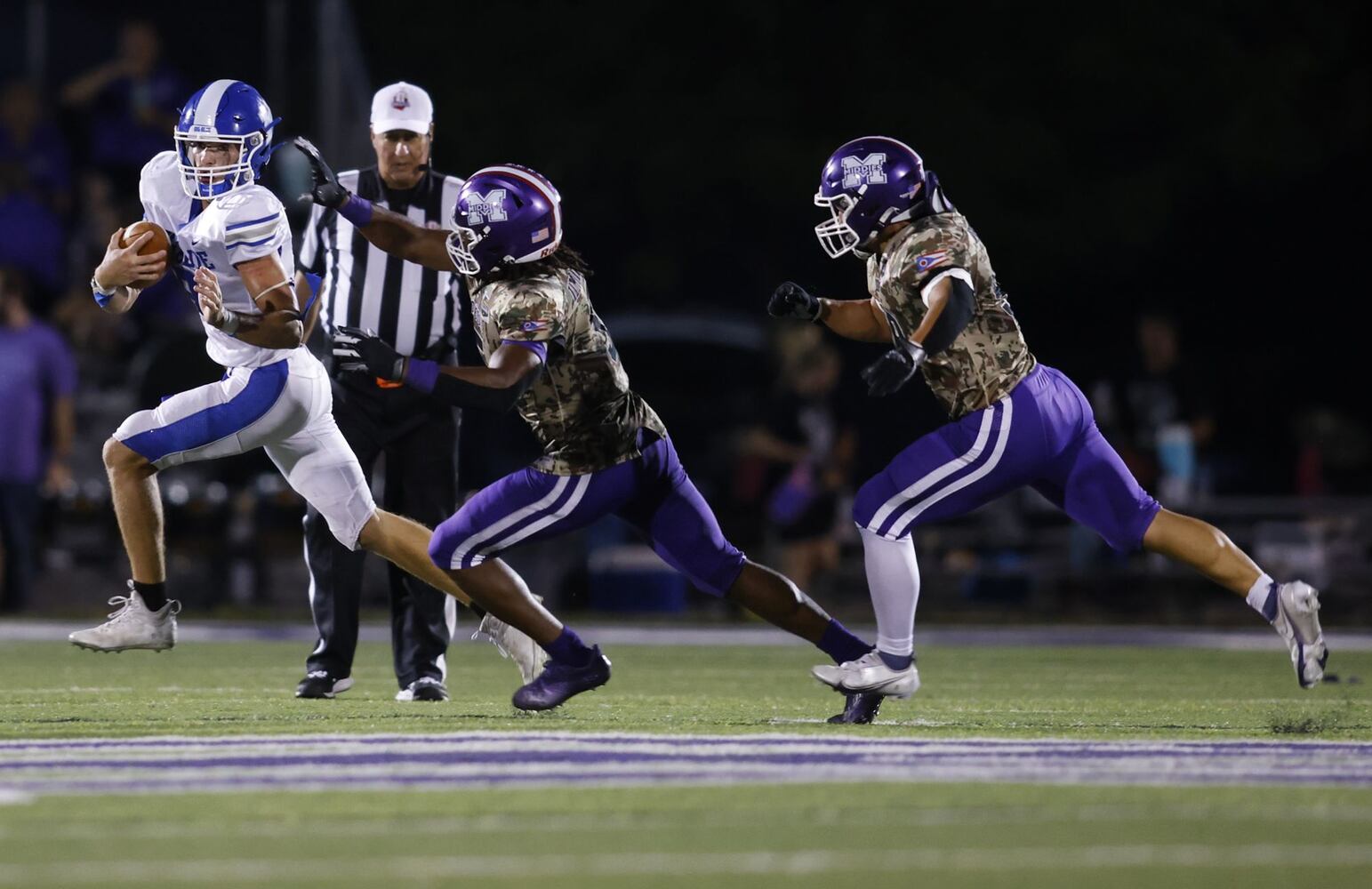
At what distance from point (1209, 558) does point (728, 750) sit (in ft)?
5.44

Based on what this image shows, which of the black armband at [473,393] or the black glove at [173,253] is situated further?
the black glove at [173,253]

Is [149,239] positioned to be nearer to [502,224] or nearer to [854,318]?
[502,224]

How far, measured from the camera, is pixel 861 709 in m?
6.34

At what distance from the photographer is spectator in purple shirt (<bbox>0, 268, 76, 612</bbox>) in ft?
41.0

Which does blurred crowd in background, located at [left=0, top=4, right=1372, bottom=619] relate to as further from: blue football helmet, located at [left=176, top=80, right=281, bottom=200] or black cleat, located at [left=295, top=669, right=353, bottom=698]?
blue football helmet, located at [left=176, top=80, right=281, bottom=200]

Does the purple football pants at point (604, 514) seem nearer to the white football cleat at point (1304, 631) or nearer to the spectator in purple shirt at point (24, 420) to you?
the white football cleat at point (1304, 631)

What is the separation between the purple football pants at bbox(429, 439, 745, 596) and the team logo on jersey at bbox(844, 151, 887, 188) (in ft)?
2.90

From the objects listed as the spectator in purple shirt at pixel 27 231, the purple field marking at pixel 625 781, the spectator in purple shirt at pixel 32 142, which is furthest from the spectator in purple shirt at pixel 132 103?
the purple field marking at pixel 625 781

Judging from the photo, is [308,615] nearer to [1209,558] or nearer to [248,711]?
[248,711]

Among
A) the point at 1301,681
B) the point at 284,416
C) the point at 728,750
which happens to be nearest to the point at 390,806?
the point at 728,750

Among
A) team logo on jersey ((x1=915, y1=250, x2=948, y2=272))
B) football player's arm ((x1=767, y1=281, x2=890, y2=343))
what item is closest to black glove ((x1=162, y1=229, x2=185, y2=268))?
football player's arm ((x1=767, y1=281, x2=890, y2=343))

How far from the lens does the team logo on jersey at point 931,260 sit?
20.6 ft

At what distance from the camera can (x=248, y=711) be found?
22.1 feet

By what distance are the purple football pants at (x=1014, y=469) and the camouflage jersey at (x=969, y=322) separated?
0.05m
